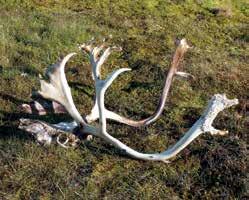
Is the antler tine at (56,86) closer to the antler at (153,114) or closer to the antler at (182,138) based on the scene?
the antler at (182,138)

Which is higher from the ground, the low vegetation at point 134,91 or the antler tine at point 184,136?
the antler tine at point 184,136

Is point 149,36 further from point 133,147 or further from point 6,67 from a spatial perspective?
point 133,147

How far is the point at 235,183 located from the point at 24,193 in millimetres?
2737

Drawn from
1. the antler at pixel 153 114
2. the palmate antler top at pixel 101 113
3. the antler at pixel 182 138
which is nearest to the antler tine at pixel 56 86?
the palmate antler top at pixel 101 113

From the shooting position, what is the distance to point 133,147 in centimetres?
788

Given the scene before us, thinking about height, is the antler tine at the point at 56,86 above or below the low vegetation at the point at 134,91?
above

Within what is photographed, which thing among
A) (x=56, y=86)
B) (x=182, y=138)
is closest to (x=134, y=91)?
(x=182, y=138)

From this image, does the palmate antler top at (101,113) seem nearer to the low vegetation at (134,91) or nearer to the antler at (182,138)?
the antler at (182,138)

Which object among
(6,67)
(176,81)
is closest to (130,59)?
(176,81)

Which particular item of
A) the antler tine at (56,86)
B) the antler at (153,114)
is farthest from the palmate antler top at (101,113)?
the antler at (153,114)

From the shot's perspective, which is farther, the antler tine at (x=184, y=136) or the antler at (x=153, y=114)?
the antler at (x=153, y=114)

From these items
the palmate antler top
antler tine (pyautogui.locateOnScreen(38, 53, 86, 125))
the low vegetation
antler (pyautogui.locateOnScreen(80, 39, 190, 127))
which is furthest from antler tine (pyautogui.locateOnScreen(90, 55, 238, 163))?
antler (pyautogui.locateOnScreen(80, 39, 190, 127))

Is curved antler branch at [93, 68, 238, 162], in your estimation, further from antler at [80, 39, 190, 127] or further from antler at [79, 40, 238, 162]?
antler at [80, 39, 190, 127]

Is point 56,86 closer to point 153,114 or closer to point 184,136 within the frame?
point 153,114
